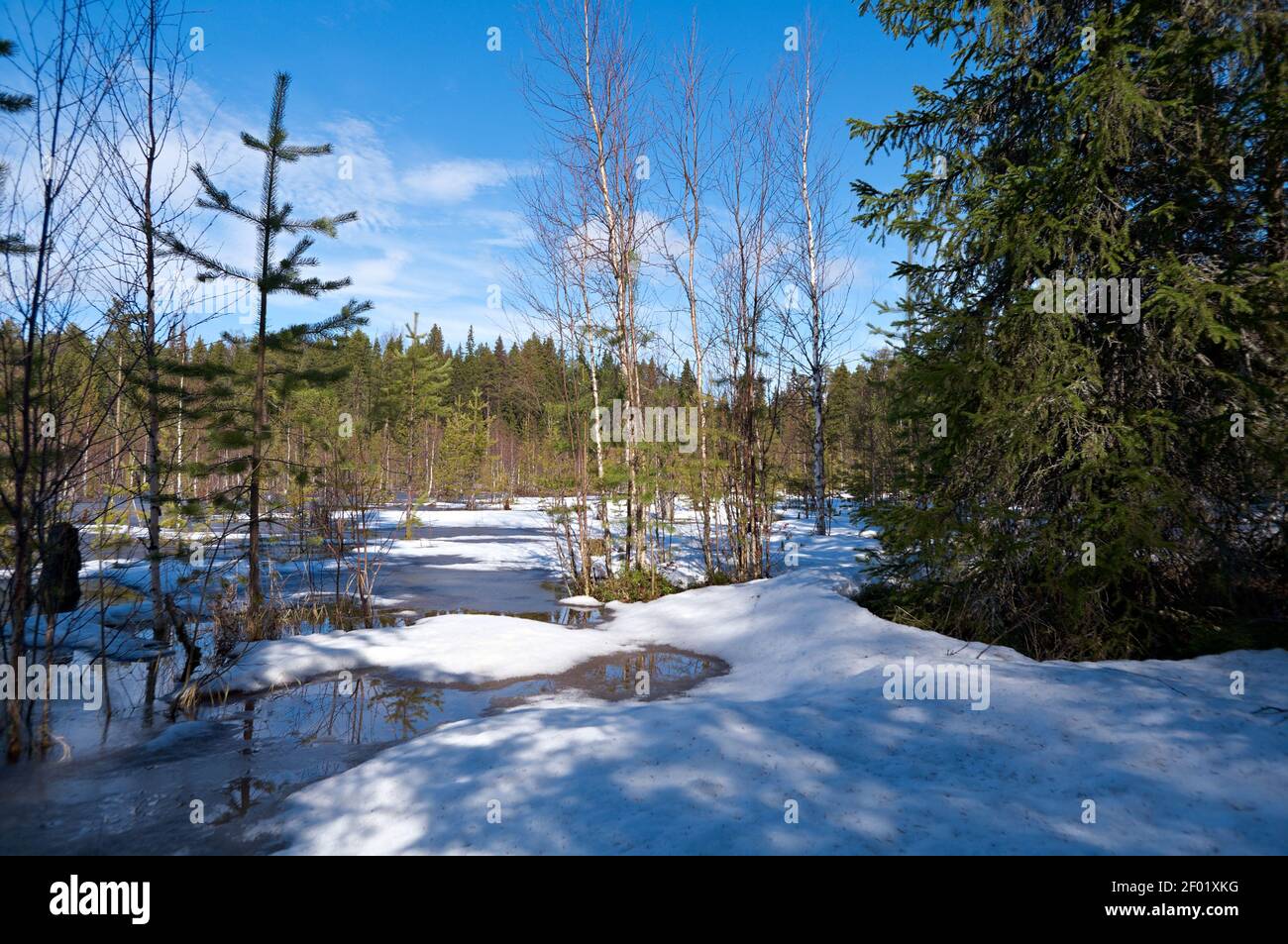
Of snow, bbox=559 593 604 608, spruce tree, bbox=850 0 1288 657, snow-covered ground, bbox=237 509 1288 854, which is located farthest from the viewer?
snow, bbox=559 593 604 608

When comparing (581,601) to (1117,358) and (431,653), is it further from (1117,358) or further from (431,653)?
(1117,358)

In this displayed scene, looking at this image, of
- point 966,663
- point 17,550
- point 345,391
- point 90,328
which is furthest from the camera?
point 345,391

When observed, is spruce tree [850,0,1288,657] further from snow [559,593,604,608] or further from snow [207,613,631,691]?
snow [559,593,604,608]

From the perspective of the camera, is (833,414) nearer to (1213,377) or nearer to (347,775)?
(1213,377)

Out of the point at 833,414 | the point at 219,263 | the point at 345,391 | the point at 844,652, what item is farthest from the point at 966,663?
the point at 345,391

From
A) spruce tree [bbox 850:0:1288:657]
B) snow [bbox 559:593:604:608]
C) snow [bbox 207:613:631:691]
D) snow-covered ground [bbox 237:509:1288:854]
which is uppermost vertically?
spruce tree [bbox 850:0:1288:657]

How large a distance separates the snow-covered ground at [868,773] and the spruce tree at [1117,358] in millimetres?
847

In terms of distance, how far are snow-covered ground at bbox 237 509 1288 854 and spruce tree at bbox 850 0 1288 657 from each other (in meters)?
0.85

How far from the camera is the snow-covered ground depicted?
2895 millimetres

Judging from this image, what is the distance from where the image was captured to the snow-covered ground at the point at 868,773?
289cm

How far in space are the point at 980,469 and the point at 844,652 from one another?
2.47m

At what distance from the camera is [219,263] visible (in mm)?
8148

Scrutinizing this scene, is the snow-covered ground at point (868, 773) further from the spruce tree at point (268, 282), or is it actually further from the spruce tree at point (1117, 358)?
the spruce tree at point (268, 282)

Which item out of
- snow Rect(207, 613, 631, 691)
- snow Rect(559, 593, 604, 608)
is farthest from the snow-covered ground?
snow Rect(559, 593, 604, 608)
